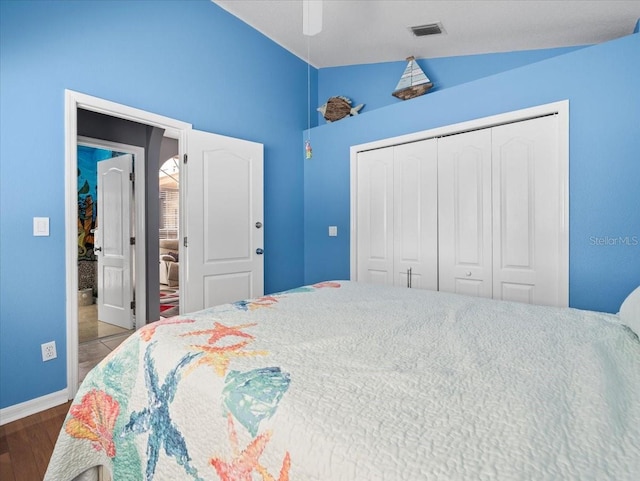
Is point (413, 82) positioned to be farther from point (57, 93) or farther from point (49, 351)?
point (49, 351)

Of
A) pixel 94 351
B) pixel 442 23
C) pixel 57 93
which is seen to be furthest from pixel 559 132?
pixel 94 351

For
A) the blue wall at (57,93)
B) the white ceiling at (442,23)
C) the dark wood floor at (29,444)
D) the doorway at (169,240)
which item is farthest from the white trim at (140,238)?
the white ceiling at (442,23)

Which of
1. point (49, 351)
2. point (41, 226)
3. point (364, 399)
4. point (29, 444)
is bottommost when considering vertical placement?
point (29, 444)

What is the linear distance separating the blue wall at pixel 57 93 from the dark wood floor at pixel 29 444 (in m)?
0.15

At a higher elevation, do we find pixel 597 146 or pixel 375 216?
pixel 597 146

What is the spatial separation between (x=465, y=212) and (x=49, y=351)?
3154 mm

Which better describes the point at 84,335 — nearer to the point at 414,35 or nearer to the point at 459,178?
the point at 459,178

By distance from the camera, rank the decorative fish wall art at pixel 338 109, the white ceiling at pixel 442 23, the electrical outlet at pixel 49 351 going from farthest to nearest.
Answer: the decorative fish wall art at pixel 338 109 < the white ceiling at pixel 442 23 < the electrical outlet at pixel 49 351

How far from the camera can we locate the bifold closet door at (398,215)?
296 centimetres

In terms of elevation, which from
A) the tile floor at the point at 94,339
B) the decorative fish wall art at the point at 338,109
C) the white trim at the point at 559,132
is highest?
the decorative fish wall art at the point at 338,109

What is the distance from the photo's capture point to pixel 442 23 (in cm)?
280

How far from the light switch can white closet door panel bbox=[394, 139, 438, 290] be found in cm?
269

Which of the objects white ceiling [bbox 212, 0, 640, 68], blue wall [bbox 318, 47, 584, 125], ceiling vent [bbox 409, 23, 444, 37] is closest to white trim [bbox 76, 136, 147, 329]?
white ceiling [bbox 212, 0, 640, 68]
